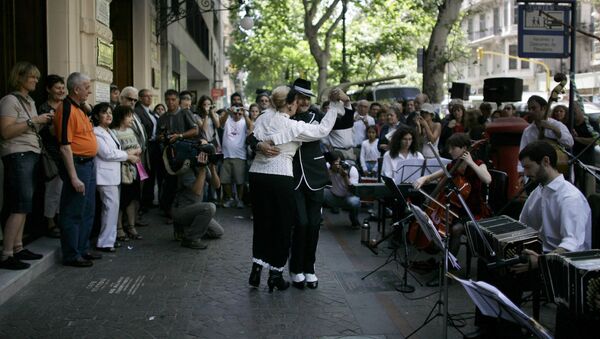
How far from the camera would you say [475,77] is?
7038 centimetres

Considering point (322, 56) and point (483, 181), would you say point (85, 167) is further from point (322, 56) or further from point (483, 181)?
point (322, 56)

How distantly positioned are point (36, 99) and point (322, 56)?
68.8 feet

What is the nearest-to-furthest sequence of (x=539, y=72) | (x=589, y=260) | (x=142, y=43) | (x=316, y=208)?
(x=589, y=260)
(x=316, y=208)
(x=142, y=43)
(x=539, y=72)

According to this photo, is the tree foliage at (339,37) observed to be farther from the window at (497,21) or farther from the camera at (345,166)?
the window at (497,21)

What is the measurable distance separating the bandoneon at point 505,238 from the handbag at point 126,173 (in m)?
4.80

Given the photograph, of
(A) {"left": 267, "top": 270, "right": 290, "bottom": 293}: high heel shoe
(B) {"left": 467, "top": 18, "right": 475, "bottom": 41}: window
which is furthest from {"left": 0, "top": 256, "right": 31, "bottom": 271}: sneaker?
(B) {"left": 467, "top": 18, "right": 475, "bottom": 41}: window

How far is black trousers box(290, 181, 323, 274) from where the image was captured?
6492 mm

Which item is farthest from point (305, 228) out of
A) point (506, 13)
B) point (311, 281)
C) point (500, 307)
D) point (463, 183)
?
point (506, 13)

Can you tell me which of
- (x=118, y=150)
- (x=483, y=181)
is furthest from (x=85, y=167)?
(x=483, y=181)

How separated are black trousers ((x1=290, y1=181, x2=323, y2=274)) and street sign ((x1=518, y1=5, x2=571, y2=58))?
4376mm

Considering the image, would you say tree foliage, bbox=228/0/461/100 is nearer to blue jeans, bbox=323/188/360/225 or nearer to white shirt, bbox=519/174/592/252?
blue jeans, bbox=323/188/360/225

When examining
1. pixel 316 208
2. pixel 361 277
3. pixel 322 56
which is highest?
pixel 322 56

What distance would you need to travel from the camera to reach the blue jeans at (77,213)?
7.07 meters

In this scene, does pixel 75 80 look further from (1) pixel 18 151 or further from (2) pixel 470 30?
(2) pixel 470 30
